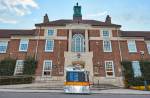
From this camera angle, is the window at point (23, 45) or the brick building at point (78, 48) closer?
the brick building at point (78, 48)

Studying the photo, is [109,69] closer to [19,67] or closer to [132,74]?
[132,74]

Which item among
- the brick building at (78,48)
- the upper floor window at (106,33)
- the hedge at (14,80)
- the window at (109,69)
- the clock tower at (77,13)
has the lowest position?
the hedge at (14,80)

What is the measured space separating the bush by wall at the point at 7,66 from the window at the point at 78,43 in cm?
933

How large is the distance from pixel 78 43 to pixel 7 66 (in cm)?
1120

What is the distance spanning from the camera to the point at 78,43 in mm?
29703

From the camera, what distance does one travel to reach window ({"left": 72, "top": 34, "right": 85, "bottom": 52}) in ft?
95.9

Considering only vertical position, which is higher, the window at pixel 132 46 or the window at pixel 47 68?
the window at pixel 132 46

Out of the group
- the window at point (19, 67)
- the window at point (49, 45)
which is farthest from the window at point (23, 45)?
the window at point (49, 45)

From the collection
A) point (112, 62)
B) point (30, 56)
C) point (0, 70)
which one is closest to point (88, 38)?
point (112, 62)

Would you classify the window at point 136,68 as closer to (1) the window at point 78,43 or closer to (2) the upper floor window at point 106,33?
(2) the upper floor window at point 106,33

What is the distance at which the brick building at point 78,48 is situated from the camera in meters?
27.4

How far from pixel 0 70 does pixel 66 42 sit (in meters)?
10.5

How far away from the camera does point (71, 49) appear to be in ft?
94.9

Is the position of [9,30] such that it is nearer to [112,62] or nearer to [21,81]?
[21,81]
